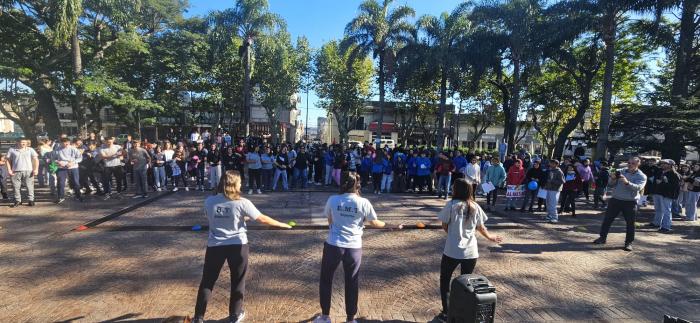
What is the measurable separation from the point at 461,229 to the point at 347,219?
49.3 inches

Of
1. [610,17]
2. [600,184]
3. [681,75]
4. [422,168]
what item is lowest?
[600,184]

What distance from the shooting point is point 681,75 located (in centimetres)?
1839

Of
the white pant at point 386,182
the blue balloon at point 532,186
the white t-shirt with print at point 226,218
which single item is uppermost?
the white t-shirt with print at point 226,218

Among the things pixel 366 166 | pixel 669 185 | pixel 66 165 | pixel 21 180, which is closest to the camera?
pixel 669 185

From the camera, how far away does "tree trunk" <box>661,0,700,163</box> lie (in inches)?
682

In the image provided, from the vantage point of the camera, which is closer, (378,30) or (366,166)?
(366,166)

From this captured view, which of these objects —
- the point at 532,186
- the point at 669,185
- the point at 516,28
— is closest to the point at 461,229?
the point at 532,186

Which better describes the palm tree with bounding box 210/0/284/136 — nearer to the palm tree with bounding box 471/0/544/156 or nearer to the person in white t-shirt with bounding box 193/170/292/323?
the palm tree with bounding box 471/0/544/156

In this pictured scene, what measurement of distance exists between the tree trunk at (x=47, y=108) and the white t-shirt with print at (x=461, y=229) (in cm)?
2323

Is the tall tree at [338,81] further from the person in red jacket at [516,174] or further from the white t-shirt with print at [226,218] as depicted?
the white t-shirt with print at [226,218]

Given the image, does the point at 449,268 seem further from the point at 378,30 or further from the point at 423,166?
the point at 378,30

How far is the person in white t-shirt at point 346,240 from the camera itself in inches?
152

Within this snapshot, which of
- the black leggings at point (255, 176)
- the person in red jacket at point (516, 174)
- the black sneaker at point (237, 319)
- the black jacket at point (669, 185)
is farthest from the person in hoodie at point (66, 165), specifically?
the black jacket at point (669, 185)

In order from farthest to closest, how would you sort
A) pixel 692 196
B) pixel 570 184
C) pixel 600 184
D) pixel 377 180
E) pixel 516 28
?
pixel 516 28 → pixel 377 180 → pixel 600 184 → pixel 692 196 → pixel 570 184
